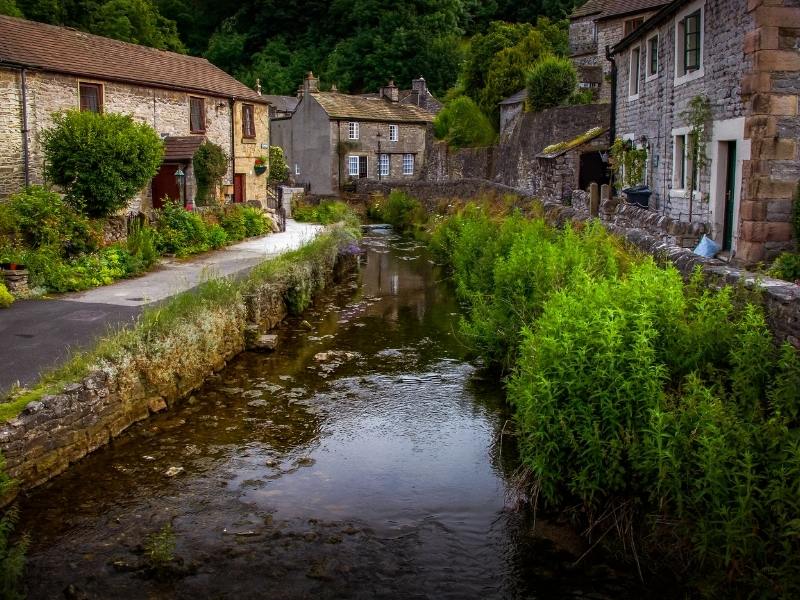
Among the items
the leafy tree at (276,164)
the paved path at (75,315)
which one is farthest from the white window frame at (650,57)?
the leafy tree at (276,164)

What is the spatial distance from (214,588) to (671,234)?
10.2m

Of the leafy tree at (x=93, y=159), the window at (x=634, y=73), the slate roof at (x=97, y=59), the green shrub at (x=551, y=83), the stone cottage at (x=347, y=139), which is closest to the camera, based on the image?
the leafy tree at (x=93, y=159)

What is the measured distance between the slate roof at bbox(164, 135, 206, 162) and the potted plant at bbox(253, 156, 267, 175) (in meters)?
6.45

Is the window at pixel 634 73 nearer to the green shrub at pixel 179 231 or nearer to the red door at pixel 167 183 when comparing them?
→ the green shrub at pixel 179 231

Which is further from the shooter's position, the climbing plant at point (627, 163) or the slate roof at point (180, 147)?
the slate roof at point (180, 147)

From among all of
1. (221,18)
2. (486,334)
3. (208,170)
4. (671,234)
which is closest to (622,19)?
(208,170)

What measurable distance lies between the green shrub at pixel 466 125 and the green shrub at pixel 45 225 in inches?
1143

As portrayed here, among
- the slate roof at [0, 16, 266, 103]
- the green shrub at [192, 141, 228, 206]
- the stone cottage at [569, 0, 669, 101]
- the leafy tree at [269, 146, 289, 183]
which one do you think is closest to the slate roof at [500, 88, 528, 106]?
the stone cottage at [569, 0, 669, 101]

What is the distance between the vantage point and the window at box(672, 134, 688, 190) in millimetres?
18578

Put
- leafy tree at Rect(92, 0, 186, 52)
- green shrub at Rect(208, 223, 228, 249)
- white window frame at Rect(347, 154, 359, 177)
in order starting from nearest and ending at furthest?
green shrub at Rect(208, 223, 228, 249) → leafy tree at Rect(92, 0, 186, 52) → white window frame at Rect(347, 154, 359, 177)

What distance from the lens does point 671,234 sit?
45.1ft

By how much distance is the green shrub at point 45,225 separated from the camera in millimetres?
17141

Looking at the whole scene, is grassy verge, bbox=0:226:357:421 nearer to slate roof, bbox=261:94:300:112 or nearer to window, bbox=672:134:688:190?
window, bbox=672:134:688:190

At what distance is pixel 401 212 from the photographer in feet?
137
